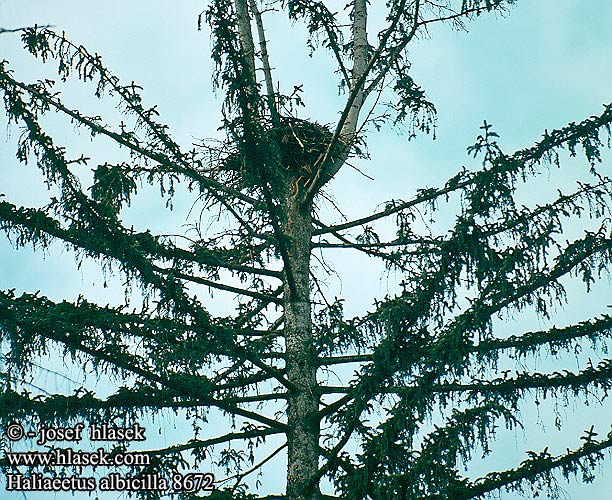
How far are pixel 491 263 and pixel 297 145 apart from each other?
15.7 ft

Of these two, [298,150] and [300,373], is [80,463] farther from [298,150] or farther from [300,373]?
[298,150]

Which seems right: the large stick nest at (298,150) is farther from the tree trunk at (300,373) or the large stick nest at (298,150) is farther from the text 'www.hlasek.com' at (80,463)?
the text 'www.hlasek.com' at (80,463)

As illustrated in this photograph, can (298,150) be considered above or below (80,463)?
above

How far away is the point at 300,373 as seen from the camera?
883 centimetres

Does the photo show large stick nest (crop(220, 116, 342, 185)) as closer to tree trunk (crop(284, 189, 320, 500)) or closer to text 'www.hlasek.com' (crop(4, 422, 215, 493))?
tree trunk (crop(284, 189, 320, 500))

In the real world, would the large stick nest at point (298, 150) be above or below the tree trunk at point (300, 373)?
above

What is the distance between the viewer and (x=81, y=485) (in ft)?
26.0

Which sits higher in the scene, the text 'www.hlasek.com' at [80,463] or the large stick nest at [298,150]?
the large stick nest at [298,150]

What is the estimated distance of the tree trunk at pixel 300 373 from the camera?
8.20 m

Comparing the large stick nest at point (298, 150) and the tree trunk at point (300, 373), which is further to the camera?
the large stick nest at point (298, 150)

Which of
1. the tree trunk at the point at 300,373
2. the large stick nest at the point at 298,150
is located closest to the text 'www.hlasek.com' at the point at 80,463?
the tree trunk at the point at 300,373

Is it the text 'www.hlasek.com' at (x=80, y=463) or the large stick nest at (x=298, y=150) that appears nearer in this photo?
the text 'www.hlasek.com' at (x=80, y=463)

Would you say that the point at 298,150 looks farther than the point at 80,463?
Yes

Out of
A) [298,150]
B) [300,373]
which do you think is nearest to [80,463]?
[300,373]
